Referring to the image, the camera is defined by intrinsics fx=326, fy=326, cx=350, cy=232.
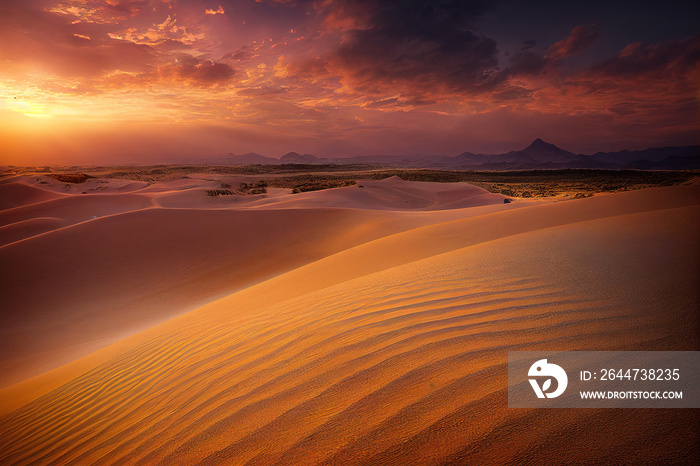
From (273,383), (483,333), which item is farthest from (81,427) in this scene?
(483,333)

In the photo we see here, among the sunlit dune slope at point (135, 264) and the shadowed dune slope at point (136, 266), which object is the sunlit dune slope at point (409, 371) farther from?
the shadowed dune slope at point (136, 266)

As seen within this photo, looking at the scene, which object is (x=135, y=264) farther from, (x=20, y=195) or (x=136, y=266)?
(x=20, y=195)

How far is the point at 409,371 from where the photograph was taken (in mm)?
2016

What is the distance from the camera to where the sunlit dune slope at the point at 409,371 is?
4.87 ft

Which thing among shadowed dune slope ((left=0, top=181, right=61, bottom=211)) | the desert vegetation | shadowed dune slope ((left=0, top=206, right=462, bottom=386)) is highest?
the desert vegetation

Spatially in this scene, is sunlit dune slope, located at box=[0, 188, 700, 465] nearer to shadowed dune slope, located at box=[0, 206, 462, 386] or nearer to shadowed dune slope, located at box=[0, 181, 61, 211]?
shadowed dune slope, located at box=[0, 206, 462, 386]

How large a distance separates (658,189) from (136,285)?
1270 cm

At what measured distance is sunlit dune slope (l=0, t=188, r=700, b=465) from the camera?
1.49 metres

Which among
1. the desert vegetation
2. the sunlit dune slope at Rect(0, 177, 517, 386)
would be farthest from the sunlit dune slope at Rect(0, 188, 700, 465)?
the desert vegetation

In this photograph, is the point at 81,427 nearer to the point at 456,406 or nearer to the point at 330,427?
the point at 330,427

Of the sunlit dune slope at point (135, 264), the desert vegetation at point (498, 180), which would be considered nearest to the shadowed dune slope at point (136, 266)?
the sunlit dune slope at point (135, 264)

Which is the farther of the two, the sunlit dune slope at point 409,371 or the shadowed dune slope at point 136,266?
the shadowed dune slope at point 136,266

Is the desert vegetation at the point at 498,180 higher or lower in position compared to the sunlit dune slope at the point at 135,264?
higher

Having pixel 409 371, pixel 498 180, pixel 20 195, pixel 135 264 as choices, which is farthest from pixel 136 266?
pixel 498 180
